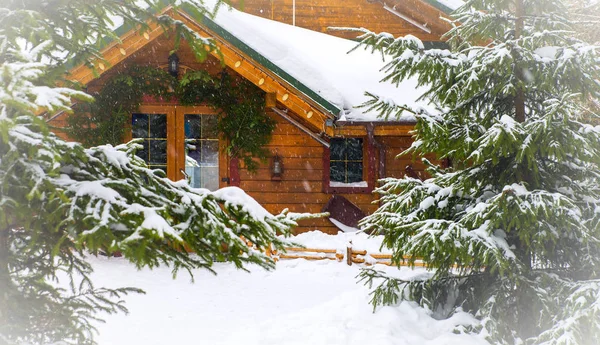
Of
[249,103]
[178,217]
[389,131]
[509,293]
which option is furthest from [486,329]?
[249,103]

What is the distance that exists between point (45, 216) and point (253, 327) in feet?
13.5

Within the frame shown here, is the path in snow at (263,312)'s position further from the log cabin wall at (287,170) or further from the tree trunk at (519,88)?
the tree trunk at (519,88)

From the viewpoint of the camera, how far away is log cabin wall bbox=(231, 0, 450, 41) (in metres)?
14.5

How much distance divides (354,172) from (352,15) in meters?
5.32

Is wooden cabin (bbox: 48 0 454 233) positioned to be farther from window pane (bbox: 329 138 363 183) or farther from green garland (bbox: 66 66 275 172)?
green garland (bbox: 66 66 275 172)

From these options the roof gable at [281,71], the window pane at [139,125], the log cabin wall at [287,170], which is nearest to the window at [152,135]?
the window pane at [139,125]

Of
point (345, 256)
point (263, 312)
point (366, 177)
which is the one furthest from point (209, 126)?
point (263, 312)

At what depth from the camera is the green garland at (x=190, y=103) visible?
10.6 meters

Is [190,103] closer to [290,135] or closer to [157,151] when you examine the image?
[157,151]

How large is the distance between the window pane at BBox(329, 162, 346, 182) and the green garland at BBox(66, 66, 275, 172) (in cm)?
182

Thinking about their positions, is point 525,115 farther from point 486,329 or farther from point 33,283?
point 33,283


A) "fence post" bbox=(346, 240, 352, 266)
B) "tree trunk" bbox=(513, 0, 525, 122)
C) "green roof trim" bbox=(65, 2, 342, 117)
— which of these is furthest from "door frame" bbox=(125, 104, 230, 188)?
"tree trunk" bbox=(513, 0, 525, 122)

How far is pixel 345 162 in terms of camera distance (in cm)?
1216

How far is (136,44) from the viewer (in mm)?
9953
